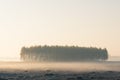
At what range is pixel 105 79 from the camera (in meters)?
85.8

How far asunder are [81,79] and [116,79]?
622 centimetres

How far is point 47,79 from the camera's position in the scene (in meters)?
86.2

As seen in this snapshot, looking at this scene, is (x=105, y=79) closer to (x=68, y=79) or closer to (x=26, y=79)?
(x=68, y=79)

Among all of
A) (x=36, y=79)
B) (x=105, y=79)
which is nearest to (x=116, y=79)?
(x=105, y=79)

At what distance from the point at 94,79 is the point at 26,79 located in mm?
11940

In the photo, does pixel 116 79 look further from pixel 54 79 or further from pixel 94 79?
pixel 54 79

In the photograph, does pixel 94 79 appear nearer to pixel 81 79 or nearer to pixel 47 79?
pixel 81 79

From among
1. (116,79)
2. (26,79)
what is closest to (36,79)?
(26,79)

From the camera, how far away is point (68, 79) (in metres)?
87.2

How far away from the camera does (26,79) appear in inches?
3398

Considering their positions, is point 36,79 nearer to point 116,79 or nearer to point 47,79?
point 47,79

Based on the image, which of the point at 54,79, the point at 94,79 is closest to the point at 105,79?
the point at 94,79

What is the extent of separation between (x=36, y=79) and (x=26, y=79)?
5.77 feet

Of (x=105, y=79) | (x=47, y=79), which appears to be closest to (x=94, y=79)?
(x=105, y=79)
